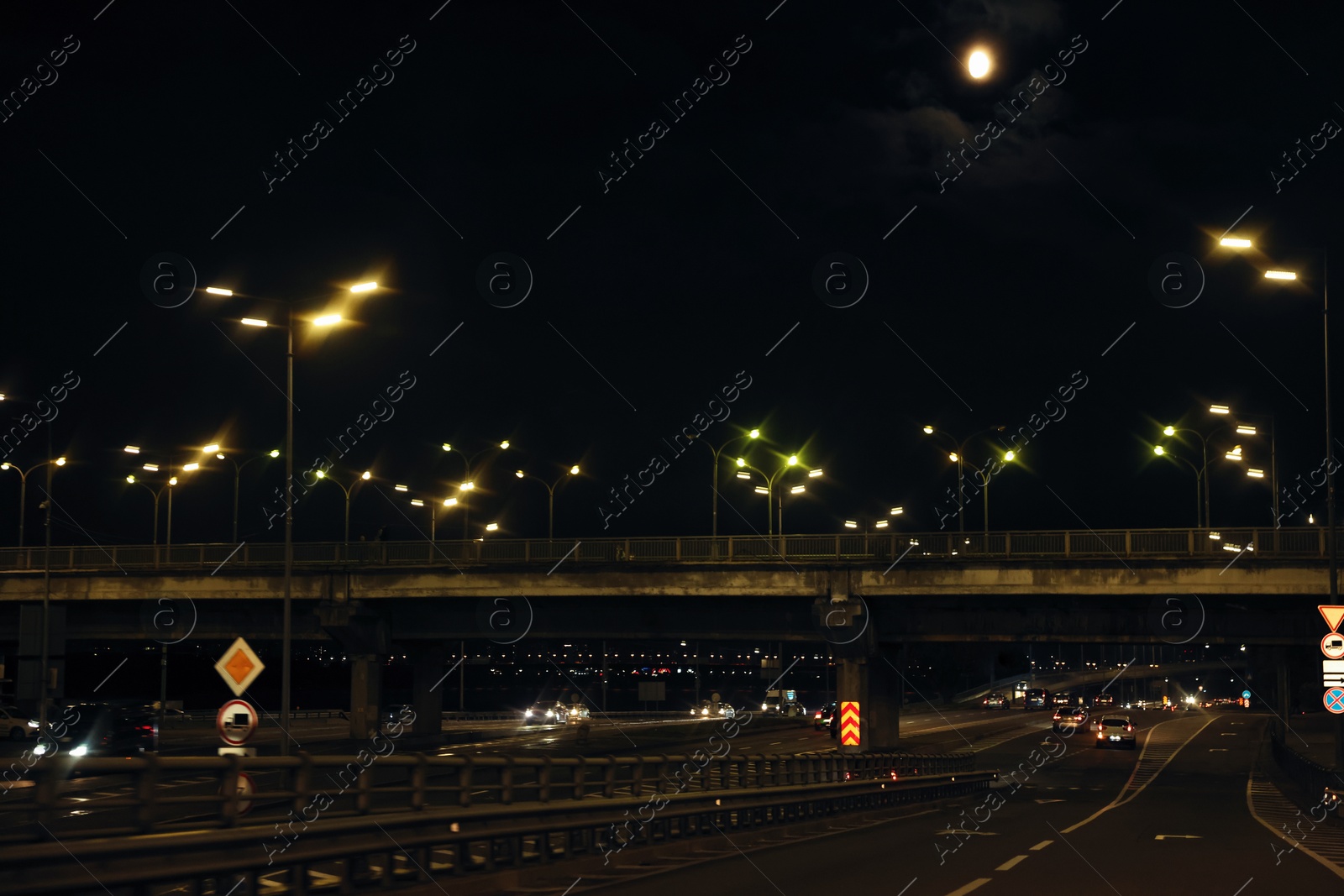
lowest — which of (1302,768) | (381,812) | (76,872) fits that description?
(76,872)

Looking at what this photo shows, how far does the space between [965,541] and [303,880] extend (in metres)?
40.3

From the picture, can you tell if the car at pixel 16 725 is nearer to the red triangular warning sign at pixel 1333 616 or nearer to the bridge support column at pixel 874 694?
the bridge support column at pixel 874 694

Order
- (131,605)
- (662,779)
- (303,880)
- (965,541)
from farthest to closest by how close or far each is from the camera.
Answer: (131,605) → (965,541) → (662,779) → (303,880)

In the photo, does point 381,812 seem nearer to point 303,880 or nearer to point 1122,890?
point 303,880

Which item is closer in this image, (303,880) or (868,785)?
(303,880)

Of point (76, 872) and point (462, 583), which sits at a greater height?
point (462, 583)

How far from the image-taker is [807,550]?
52656mm

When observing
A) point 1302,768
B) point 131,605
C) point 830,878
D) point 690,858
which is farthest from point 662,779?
point 131,605

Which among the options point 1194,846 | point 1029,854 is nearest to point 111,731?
point 1029,854

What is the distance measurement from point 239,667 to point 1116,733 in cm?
6234

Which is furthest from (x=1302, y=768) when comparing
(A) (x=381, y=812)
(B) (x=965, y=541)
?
(A) (x=381, y=812)

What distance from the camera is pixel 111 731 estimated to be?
4153 cm

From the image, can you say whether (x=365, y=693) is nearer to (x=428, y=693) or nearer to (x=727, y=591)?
(x=428, y=693)

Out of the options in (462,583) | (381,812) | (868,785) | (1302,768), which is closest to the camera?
(381,812)
